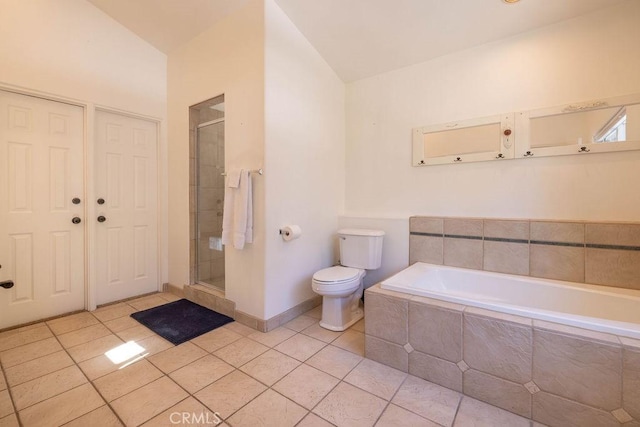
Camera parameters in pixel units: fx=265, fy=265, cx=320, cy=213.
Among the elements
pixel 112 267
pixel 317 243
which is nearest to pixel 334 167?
pixel 317 243

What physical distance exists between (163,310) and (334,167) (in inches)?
86.2

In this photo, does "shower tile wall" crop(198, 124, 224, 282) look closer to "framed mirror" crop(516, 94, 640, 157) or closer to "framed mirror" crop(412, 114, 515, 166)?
"framed mirror" crop(412, 114, 515, 166)

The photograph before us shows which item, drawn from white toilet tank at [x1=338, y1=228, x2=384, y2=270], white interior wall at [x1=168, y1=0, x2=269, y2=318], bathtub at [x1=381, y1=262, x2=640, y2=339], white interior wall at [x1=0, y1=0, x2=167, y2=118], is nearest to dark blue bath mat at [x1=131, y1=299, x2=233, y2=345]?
white interior wall at [x1=168, y1=0, x2=269, y2=318]

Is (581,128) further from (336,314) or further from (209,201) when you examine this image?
(209,201)

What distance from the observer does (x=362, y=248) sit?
8.23 ft

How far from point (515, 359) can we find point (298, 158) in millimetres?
2007

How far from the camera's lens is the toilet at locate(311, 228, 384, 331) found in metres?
2.12

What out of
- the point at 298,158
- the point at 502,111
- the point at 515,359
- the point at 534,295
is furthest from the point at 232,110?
the point at 534,295

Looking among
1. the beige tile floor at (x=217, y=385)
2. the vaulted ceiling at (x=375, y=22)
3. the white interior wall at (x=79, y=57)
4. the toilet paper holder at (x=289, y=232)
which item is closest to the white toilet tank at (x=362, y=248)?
the toilet paper holder at (x=289, y=232)

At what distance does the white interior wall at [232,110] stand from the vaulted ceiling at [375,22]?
0.18 meters

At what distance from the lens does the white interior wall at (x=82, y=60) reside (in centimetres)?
206

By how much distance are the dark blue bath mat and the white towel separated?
0.70 meters

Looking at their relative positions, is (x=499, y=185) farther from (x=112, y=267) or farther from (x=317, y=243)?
(x=112, y=267)

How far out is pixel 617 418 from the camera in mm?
1141
